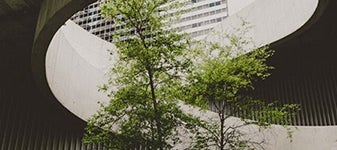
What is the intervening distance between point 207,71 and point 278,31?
3.34 meters

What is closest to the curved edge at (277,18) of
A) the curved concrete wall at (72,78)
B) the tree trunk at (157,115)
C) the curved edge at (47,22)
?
the curved concrete wall at (72,78)

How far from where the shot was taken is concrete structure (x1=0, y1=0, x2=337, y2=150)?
5.89 meters

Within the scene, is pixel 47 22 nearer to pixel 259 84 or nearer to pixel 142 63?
pixel 142 63

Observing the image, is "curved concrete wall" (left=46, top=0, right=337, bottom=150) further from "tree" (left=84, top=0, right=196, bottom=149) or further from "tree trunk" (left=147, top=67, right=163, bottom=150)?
"tree trunk" (left=147, top=67, right=163, bottom=150)

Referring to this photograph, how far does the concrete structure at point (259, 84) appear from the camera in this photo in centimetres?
589

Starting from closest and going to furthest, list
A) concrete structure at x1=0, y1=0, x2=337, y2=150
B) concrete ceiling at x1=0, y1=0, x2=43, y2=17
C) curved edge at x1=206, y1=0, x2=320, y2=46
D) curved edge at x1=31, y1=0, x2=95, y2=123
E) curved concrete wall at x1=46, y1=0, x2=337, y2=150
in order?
1. curved edge at x1=31, y1=0, x2=95, y2=123
2. concrete ceiling at x1=0, y1=0, x2=43, y2=17
3. concrete structure at x1=0, y1=0, x2=337, y2=150
4. curved concrete wall at x1=46, y1=0, x2=337, y2=150
5. curved edge at x1=206, y1=0, x2=320, y2=46

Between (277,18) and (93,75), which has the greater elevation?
(277,18)

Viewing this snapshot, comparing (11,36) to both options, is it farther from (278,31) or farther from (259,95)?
(259,95)

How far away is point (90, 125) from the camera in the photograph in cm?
612

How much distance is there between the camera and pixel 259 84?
10609 mm

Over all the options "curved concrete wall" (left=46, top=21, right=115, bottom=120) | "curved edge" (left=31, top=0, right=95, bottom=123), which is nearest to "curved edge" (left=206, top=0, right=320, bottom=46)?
"curved concrete wall" (left=46, top=21, right=115, bottom=120)

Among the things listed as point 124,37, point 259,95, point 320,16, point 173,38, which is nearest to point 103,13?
point 124,37

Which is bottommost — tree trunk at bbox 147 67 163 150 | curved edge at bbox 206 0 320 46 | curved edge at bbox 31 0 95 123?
tree trunk at bbox 147 67 163 150

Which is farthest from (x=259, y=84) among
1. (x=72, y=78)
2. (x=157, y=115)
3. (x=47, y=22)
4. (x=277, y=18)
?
(x=47, y=22)
